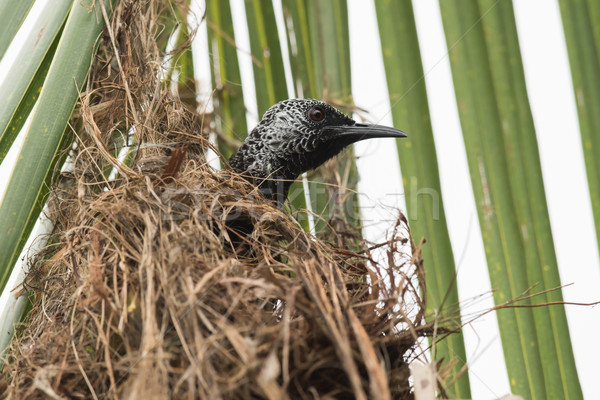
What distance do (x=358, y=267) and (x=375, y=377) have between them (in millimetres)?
842

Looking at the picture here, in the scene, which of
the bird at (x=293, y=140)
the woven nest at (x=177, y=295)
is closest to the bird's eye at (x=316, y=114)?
the bird at (x=293, y=140)

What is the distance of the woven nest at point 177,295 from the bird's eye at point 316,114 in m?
Result: 0.74

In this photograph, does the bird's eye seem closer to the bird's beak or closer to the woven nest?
the bird's beak

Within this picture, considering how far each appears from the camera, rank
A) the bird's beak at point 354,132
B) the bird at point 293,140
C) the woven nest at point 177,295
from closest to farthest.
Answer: the woven nest at point 177,295 → the bird's beak at point 354,132 → the bird at point 293,140

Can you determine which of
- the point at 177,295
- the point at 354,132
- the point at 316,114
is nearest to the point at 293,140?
the point at 316,114

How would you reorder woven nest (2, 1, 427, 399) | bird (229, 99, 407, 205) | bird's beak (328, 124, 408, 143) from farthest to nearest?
1. bird (229, 99, 407, 205)
2. bird's beak (328, 124, 408, 143)
3. woven nest (2, 1, 427, 399)

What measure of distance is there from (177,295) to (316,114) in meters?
1.61

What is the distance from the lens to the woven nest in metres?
1.39

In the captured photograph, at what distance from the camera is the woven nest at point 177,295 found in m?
1.39

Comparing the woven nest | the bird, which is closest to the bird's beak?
the bird

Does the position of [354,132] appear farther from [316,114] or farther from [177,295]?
[177,295]

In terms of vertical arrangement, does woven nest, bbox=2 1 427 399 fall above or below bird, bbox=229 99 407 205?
below

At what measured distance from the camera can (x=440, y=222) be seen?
7.54 feet

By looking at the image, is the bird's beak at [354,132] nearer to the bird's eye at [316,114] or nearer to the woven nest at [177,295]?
the bird's eye at [316,114]
